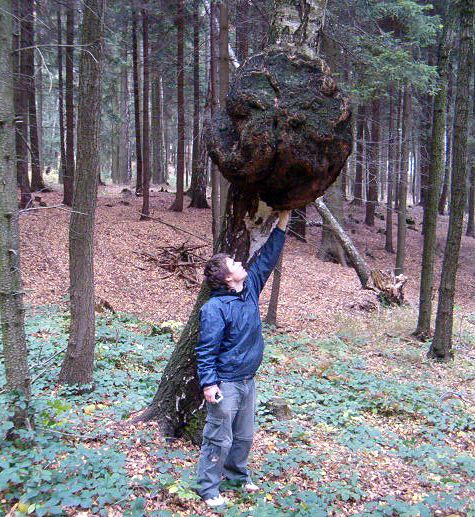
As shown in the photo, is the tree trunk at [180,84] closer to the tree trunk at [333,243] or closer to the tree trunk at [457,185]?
the tree trunk at [333,243]

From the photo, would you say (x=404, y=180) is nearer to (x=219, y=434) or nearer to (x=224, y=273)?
(x=224, y=273)

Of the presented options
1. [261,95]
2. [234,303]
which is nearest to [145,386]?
[234,303]

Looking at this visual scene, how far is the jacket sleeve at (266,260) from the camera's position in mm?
4117

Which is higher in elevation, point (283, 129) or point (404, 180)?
point (283, 129)

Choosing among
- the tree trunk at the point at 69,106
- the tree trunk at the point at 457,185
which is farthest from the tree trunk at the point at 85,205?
the tree trunk at the point at 69,106

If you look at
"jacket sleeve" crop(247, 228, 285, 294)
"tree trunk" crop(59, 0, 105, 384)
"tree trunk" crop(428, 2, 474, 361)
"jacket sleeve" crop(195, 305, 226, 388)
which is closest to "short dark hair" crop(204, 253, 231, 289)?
"jacket sleeve" crop(195, 305, 226, 388)

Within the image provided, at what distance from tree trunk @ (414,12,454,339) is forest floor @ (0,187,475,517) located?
813mm

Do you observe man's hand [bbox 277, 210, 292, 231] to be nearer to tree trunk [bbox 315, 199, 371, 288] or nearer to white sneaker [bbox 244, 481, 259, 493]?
white sneaker [bbox 244, 481, 259, 493]

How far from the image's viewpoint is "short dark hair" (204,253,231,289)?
3.73 metres

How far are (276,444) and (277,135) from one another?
10.3 feet

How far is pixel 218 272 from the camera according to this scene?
3.74 metres

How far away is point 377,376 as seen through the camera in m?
7.70

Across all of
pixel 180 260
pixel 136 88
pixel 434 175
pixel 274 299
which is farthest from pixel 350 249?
pixel 136 88

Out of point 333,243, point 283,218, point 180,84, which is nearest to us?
point 283,218
